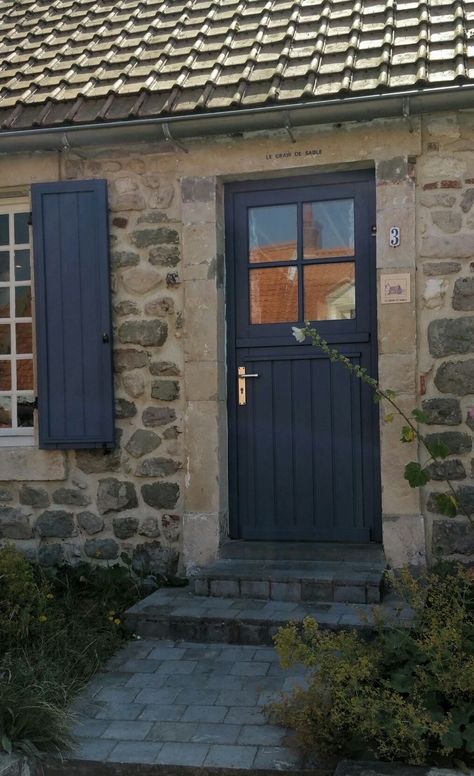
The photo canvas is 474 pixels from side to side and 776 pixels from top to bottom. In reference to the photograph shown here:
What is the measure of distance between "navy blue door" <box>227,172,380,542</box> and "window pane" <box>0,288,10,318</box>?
1579 mm

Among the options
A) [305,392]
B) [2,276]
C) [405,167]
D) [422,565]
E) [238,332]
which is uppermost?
[405,167]

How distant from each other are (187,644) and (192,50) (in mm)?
3886

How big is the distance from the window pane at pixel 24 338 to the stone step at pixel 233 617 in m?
2.04

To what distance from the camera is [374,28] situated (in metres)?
5.53

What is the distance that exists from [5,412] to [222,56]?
2.84 meters

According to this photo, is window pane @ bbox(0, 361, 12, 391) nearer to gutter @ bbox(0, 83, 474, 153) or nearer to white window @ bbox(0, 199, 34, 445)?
white window @ bbox(0, 199, 34, 445)

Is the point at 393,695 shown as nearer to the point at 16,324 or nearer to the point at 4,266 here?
the point at 16,324

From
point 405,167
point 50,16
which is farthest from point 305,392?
point 50,16

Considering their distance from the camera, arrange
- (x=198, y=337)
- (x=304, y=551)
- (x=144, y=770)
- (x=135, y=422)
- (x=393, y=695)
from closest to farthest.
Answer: (x=393, y=695), (x=144, y=770), (x=304, y=551), (x=198, y=337), (x=135, y=422)

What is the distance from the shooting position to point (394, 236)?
16.9ft

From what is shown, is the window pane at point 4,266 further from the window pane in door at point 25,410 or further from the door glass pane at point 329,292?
the door glass pane at point 329,292

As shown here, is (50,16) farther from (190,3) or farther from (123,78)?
(123,78)

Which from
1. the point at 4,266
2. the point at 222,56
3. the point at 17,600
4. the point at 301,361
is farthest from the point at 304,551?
the point at 222,56

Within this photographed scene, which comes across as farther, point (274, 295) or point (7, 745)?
point (274, 295)
